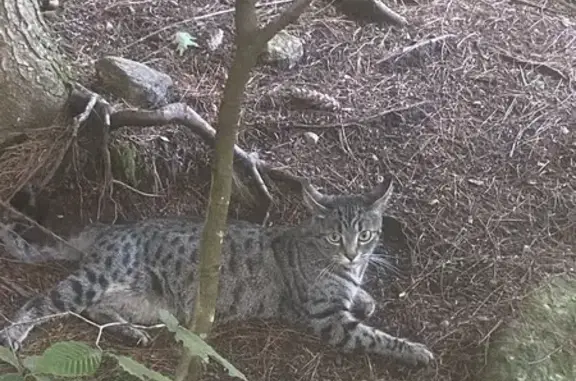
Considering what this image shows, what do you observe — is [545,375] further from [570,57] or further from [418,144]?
[570,57]

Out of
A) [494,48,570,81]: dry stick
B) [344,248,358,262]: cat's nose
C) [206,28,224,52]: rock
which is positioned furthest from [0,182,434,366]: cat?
[494,48,570,81]: dry stick

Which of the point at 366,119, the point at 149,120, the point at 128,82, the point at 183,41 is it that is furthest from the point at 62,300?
the point at 366,119

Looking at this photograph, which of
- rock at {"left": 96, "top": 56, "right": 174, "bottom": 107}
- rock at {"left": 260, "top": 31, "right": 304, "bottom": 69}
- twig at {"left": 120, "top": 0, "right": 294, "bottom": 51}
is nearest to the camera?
rock at {"left": 96, "top": 56, "right": 174, "bottom": 107}

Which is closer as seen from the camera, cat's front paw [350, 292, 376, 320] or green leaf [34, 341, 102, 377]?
green leaf [34, 341, 102, 377]

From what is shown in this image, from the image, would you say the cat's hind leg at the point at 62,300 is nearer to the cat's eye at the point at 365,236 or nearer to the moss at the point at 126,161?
the moss at the point at 126,161

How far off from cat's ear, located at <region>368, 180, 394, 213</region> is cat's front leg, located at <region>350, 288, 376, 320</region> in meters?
0.49

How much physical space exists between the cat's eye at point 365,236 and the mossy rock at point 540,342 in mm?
920

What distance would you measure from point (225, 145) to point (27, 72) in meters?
2.27

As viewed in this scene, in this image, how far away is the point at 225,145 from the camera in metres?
3.06

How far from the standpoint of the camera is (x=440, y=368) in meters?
4.43

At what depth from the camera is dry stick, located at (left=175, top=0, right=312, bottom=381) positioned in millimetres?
2895

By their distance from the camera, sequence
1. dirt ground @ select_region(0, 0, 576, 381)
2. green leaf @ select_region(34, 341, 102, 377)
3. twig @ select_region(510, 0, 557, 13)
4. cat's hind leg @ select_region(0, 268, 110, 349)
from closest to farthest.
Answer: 1. green leaf @ select_region(34, 341, 102, 377)
2. cat's hind leg @ select_region(0, 268, 110, 349)
3. dirt ground @ select_region(0, 0, 576, 381)
4. twig @ select_region(510, 0, 557, 13)

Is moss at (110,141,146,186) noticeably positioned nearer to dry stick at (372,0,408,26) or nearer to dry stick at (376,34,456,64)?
dry stick at (376,34,456,64)

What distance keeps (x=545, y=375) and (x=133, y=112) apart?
271 cm
